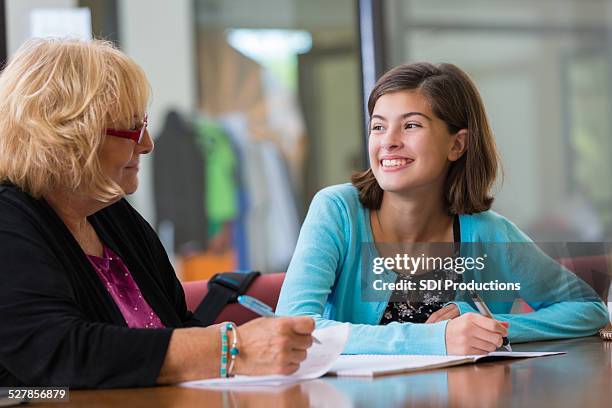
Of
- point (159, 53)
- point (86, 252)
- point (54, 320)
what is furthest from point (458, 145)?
point (159, 53)

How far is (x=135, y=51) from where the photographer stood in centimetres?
637

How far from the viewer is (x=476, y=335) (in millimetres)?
1893

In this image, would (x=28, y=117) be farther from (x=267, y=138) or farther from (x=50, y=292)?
(x=267, y=138)

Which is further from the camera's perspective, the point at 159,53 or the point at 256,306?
the point at 159,53

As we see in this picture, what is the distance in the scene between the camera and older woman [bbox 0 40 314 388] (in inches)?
63.6

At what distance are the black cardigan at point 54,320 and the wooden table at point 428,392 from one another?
0.13ft

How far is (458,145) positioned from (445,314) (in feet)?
1.71

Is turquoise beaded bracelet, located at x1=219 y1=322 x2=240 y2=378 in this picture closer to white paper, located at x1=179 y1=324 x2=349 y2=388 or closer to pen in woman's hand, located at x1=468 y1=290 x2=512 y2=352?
white paper, located at x1=179 y1=324 x2=349 y2=388

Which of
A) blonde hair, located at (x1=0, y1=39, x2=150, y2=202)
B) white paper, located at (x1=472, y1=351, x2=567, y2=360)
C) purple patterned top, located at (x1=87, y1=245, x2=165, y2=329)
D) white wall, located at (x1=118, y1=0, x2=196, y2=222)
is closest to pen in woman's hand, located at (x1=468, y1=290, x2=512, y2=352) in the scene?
white paper, located at (x1=472, y1=351, x2=567, y2=360)

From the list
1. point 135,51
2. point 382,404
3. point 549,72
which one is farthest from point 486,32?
point 382,404

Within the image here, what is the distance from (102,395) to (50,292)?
200 millimetres

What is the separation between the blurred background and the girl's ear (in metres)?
3.96

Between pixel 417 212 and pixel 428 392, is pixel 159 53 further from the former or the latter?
pixel 428 392

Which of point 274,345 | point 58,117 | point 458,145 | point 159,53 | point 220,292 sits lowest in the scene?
point 220,292
